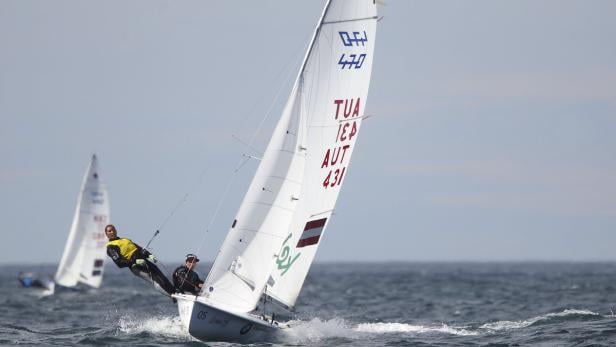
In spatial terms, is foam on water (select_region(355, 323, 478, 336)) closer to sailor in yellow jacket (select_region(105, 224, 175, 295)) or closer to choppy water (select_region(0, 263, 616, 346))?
choppy water (select_region(0, 263, 616, 346))

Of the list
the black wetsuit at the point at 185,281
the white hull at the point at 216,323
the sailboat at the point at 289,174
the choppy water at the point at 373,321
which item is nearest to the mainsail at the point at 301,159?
the sailboat at the point at 289,174

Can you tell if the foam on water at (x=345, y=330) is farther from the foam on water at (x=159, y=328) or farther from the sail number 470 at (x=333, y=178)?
the sail number 470 at (x=333, y=178)

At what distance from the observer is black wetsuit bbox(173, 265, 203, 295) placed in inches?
789

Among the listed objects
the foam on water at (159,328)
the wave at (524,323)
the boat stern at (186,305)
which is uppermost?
the boat stern at (186,305)

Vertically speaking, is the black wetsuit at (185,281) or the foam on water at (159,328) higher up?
the black wetsuit at (185,281)

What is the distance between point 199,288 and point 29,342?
3.45 m

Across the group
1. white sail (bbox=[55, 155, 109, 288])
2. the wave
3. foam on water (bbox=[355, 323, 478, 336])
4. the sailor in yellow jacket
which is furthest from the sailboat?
white sail (bbox=[55, 155, 109, 288])

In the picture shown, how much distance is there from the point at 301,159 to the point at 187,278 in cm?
331

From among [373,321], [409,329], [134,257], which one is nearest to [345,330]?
[409,329]

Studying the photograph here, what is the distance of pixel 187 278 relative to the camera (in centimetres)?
2022

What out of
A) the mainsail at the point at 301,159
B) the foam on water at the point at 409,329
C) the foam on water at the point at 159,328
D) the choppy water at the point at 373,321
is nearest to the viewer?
the mainsail at the point at 301,159

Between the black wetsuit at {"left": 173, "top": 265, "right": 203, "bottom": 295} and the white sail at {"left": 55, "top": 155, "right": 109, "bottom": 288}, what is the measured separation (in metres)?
28.7

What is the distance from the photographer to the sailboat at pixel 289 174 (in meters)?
18.9

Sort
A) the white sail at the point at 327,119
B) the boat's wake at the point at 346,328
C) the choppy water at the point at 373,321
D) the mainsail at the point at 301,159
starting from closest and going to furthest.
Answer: the mainsail at the point at 301,159 < the white sail at the point at 327,119 < the boat's wake at the point at 346,328 < the choppy water at the point at 373,321
